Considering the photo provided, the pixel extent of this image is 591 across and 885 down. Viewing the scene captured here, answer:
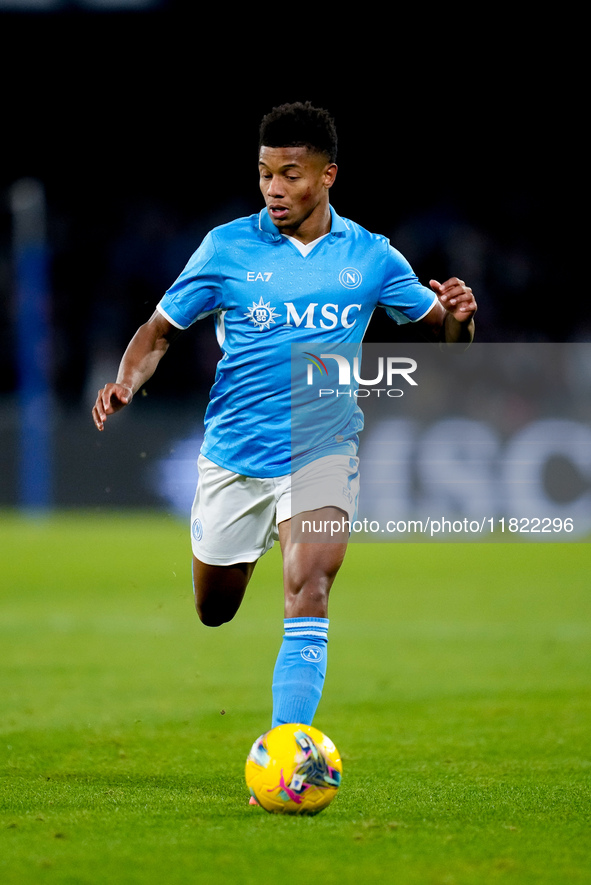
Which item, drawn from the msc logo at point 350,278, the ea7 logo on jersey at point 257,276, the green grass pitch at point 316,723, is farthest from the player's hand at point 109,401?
the green grass pitch at point 316,723

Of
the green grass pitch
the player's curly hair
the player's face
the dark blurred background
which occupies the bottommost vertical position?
the green grass pitch

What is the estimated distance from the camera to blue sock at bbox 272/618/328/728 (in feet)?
12.2

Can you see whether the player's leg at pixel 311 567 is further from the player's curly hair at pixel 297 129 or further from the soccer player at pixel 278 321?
the player's curly hair at pixel 297 129

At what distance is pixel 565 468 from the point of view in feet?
39.5

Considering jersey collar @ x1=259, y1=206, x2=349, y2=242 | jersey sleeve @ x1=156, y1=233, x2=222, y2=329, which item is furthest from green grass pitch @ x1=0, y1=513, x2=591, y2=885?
jersey collar @ x1=259, y1=206, x2=349, y2=242

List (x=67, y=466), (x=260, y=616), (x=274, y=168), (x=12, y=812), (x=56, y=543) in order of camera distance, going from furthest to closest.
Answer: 1. (x=67, y=466)
2. (x=56, y=543)
3. (x=260, y=616)
4. (x=274, y=168)
5. (x=12, y=812)

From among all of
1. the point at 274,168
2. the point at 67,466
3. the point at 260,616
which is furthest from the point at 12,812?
the point at 67,466

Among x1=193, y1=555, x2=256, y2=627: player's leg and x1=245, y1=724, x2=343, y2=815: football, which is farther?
x1=193, y1=555, x2=256, y2=627: player's leg

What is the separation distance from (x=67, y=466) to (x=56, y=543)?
3134 millimetres

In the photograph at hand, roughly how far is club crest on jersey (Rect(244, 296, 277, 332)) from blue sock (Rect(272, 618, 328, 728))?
1065mm

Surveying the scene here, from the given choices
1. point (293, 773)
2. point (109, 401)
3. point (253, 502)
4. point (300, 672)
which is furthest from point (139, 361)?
point (293, 773)

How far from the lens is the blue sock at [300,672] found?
372cm

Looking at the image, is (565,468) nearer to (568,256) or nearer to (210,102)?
(568,256)

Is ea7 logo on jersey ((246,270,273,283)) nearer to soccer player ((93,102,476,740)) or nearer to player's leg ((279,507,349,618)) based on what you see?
soccer player ((93,102,476,740))
